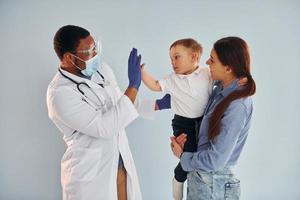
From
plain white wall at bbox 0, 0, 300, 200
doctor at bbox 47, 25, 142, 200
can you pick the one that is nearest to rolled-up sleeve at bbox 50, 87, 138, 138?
doctor at bbox 47, 25, 142, 200

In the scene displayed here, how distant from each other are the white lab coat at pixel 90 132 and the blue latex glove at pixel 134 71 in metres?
0.09

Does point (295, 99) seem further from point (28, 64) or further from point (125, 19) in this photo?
point (28, 64)

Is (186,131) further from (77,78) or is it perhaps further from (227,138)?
(77,78)

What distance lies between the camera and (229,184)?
1.49 meters

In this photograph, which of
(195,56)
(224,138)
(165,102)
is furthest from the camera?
(165,102)

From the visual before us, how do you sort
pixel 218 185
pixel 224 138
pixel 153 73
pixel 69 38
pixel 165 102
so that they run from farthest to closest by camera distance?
pixel 153 73, pixel 165 102, pixel 69 38, pixel 218 185, pixel 224 138

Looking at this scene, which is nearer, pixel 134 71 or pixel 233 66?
pixel 233 66

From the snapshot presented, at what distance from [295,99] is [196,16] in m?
0.88

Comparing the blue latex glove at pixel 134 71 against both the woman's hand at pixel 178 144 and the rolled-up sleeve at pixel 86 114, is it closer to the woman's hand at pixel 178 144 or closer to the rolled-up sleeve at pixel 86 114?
the rolled-up sleeve at pixel 86 114

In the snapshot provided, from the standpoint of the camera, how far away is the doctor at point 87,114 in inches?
60.8

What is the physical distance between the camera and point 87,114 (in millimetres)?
1544

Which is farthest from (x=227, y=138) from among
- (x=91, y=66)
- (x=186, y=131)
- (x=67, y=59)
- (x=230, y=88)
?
(x=67, y=59)

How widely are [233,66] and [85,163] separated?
82 cm

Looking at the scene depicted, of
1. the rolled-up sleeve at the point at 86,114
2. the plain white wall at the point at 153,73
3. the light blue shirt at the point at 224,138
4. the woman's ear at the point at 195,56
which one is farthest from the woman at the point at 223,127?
the plain white wall at the point at 153,73
